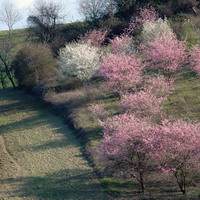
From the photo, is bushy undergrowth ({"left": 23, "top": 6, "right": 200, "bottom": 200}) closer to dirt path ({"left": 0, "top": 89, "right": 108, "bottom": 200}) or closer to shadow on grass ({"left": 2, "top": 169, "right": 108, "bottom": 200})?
dirt path ({"left": 0, "top": 89, "right": 108, "bottom": 200})

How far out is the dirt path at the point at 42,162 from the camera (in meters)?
21.5

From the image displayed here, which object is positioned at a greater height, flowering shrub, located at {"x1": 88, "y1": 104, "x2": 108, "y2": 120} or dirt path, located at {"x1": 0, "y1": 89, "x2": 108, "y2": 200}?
flowering shrub, located at {"x1": 88, "y1": 104, "x2": 108, "y2": 120}

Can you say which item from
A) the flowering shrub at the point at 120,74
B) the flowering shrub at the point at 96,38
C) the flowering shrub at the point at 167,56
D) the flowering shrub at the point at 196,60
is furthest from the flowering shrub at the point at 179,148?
the flowering shrub at the point at 96,38

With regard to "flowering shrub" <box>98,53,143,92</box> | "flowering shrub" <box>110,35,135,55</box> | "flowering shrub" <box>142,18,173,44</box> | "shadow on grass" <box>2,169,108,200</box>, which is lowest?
"shadow on grass" <box>2,169,108,200</box>

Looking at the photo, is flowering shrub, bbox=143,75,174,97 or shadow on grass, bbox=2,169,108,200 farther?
flowering shrub, bbox=143,75,174,97

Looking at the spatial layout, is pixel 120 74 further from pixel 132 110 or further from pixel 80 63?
pixel 132 110

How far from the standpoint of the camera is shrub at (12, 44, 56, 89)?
46094 mm

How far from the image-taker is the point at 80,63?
1522 inches

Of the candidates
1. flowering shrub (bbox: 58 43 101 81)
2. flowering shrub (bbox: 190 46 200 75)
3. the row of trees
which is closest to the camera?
the row of trees

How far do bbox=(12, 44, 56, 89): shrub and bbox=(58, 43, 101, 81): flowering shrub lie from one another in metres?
6.36

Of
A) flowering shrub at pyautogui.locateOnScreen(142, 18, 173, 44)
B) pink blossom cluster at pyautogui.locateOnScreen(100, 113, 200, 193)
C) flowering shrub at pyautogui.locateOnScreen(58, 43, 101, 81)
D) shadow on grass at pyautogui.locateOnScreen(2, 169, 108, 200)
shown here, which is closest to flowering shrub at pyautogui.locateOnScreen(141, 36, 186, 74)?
flowering shrub at pyautogui.locateOnScreen(142, 18, 173, 44)

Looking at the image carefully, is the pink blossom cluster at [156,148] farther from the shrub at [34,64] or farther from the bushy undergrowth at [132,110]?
the shrub at [34,64]

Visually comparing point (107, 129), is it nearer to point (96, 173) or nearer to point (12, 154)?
point (96, 173)

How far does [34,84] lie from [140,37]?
50.2ft
